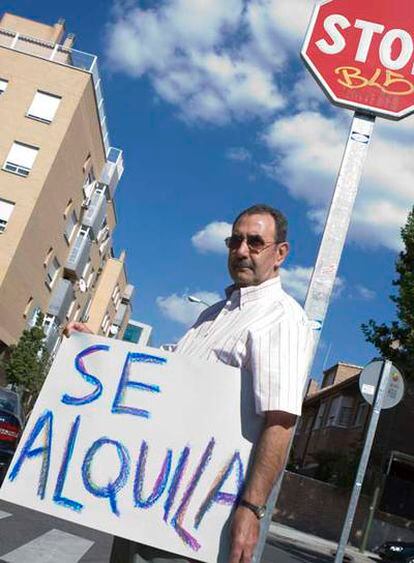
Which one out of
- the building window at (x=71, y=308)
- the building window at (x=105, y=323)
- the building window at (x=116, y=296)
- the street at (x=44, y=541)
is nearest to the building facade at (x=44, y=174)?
the building window at (x=71, y=308)

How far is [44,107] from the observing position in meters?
31.3

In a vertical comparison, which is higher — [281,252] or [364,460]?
[281,252]

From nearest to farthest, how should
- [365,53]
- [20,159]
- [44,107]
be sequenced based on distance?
[365,53]
[20,159]
[44,107]

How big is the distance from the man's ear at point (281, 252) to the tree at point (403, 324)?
19.4m

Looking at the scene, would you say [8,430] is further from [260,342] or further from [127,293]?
[127,293]

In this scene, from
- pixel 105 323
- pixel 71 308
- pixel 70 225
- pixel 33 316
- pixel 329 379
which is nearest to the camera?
pixel 33 316

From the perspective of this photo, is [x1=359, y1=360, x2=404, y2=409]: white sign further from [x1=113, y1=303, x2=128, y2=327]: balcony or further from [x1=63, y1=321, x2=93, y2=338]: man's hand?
[x1=113, y1=303, x2=128, y2=327]: balcony

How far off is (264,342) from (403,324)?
2041 centimetres

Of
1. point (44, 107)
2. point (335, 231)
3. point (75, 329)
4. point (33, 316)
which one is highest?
point (44, 107)

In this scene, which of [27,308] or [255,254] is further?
[27,308]

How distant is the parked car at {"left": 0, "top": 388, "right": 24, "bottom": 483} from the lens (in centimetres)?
919

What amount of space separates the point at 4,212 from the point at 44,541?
23348 mm

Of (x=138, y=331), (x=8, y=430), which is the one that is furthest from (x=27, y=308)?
(x=138, y=331)

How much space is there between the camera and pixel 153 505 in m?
2.12
